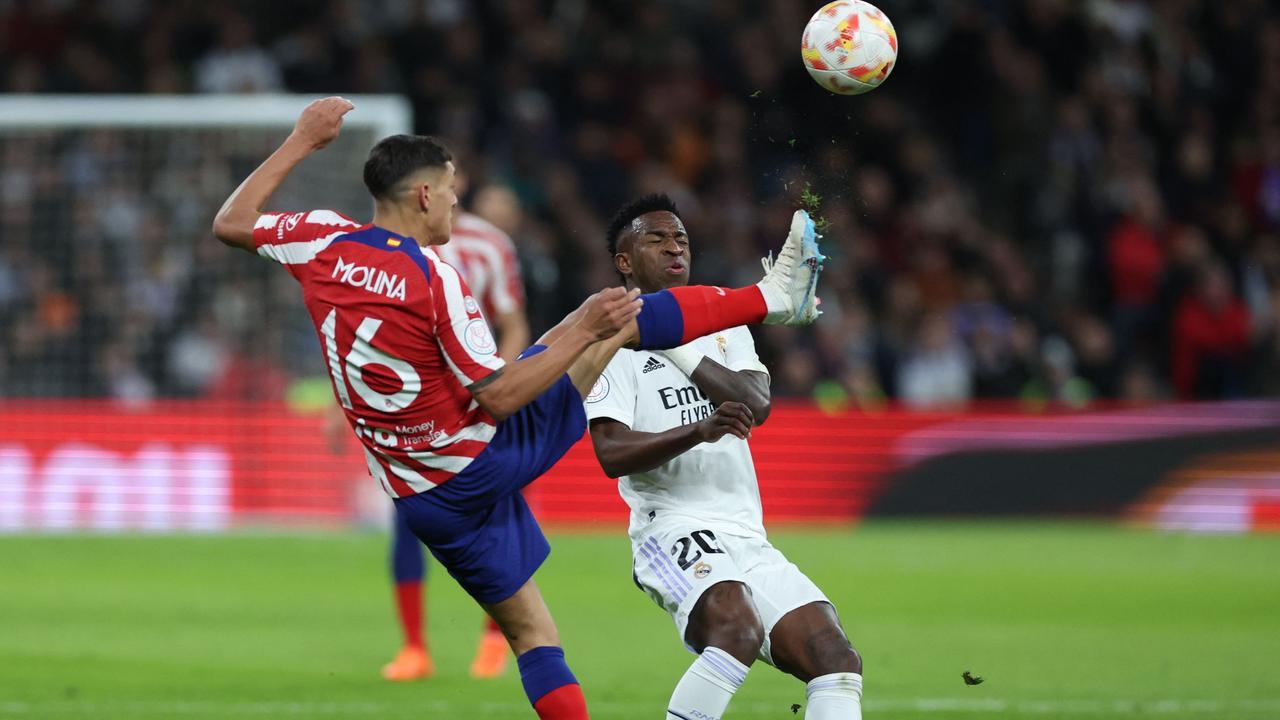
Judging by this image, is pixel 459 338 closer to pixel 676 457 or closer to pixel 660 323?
pixel 660 323

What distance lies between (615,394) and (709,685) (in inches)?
41.4

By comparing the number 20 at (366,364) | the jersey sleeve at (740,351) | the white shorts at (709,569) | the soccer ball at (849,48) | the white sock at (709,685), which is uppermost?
the soccer ball at (849,48)

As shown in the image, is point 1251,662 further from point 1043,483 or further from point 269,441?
point 269,441

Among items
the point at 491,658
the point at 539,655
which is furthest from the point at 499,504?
the point at 491,658

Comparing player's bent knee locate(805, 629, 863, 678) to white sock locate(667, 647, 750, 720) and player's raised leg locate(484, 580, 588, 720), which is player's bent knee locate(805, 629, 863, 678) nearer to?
white sock locate(667, 647, 750, 720)

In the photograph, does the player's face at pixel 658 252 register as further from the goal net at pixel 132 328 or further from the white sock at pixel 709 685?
the goal net at pixel 132 328

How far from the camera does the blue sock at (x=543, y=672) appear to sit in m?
5.50

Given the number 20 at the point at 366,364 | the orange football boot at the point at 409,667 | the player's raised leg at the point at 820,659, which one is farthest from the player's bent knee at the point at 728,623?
the orange football boot at the point at 409,667

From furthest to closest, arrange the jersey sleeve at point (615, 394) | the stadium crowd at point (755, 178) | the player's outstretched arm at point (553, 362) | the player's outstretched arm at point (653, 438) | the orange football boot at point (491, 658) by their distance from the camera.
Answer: the stadium crowd at point (755, 178)
the orange football boot at point (491, 658)
the jersey sleeve at point (615, 394)
the player's outstretched arm at point (653, 438)
the player's outstretched arm at point (553, 362)

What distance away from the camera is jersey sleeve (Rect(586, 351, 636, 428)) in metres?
5.74

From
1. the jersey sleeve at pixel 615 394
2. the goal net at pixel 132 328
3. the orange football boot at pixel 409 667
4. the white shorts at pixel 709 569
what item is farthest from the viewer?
the goal net at pixel 132 328

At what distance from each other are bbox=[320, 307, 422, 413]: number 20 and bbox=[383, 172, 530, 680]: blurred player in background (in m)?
3.01

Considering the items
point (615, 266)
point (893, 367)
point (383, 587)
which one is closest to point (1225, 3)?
point (893, 367)

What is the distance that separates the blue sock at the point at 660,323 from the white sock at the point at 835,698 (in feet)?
3.78
